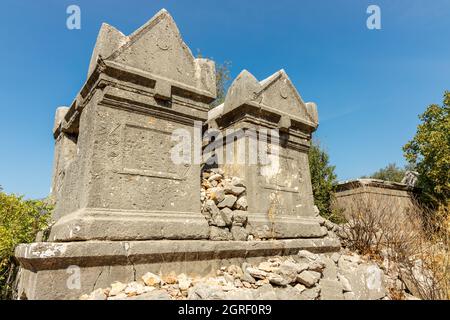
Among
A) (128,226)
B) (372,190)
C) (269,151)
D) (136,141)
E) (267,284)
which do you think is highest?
(372,190)

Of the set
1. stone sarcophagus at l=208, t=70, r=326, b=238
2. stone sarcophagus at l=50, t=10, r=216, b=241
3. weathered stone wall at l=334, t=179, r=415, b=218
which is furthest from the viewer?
weathered stone wall at l=334, t=179, r=415, b=218

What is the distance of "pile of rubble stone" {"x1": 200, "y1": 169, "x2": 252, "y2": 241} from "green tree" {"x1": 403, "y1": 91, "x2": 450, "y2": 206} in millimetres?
9988

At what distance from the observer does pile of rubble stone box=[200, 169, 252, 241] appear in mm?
3232

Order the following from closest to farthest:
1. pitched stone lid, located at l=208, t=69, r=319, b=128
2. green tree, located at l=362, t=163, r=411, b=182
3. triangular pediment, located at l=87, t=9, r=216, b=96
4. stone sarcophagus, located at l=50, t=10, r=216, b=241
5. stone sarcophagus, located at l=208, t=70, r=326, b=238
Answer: stone sarcophagus, located at l=50, t=10, r=216, b=241 < triangular pediment, located at l=87, t=9, r=216, b=96 < stone sarcophagus, located at l=208, t=70, r=326, b=238 < pitched stone lid, located at l=208, t=69, r=319, b=128 < green tree, located at l=362, t=163, r=411, b=182

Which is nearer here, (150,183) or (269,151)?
(150,183)

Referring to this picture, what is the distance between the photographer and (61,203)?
367 cm

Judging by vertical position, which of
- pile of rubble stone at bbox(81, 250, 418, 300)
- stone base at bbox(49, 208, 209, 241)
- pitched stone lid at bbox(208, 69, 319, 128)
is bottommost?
pile of rubble stone at bbox(81, 250, 418, 300)

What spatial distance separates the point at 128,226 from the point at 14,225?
1.79 meters

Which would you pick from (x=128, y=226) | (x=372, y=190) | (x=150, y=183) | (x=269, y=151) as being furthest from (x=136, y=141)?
(x=372, y=190)

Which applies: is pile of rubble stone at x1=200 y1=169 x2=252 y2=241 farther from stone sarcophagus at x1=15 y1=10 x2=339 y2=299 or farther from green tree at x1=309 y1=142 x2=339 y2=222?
green tree at x1=309 y1=142 x2=339 y2=222

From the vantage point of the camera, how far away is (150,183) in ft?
9.64

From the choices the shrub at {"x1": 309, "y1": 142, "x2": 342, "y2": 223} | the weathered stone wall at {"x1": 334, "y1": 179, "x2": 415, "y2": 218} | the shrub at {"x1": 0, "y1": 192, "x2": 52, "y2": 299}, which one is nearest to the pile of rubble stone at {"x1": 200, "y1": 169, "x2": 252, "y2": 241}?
the shrub at {"x1": 0, "y1": 192, "x2": 52, "y2": 299}

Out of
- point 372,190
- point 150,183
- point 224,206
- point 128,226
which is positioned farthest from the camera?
point 372,190

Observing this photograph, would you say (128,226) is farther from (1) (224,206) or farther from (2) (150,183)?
(1) (224,206)
